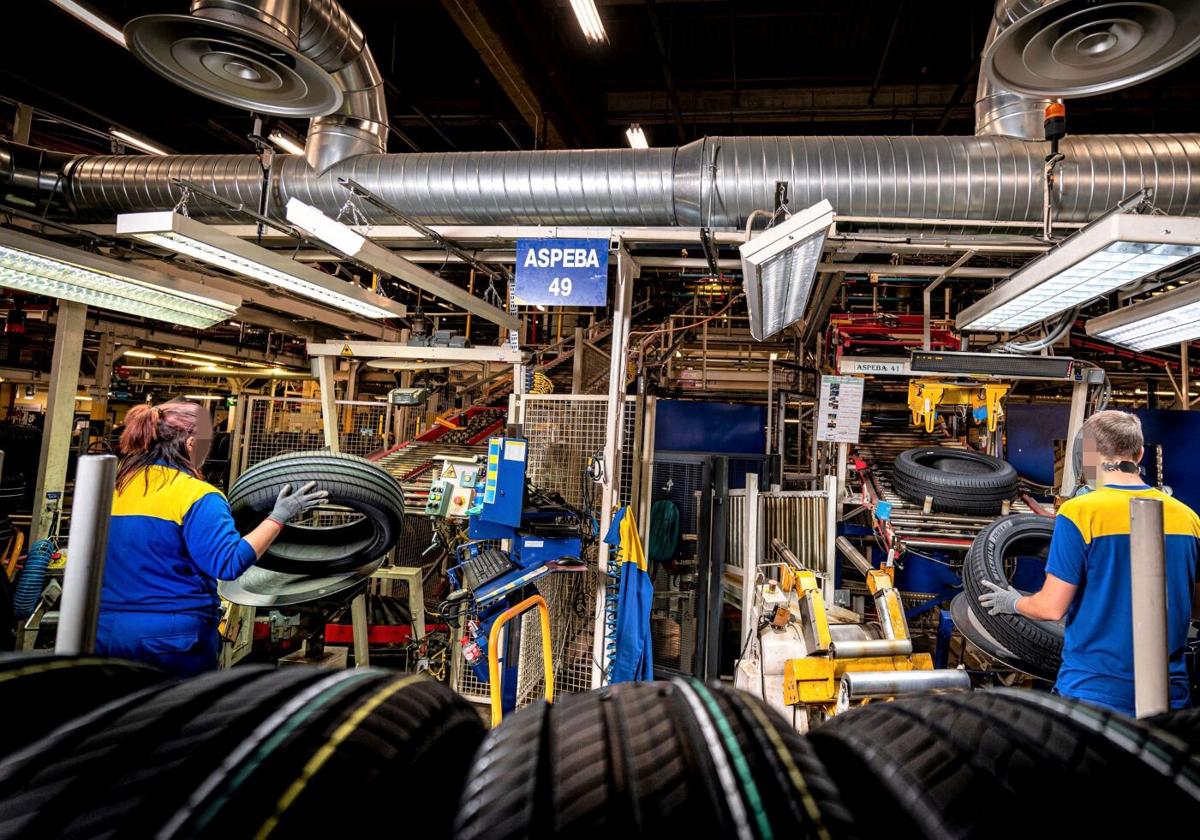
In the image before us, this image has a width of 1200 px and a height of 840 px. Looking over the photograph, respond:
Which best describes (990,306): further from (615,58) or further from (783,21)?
(615,58)

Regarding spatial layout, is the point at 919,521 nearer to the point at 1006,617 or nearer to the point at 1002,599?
the point at 1006,617

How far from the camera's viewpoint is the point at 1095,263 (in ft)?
9.47

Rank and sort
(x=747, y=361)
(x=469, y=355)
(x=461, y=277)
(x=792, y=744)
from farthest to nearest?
(x=461, y=277), (x=747, y=361), (x=469, y=355), (x=792, y=744)

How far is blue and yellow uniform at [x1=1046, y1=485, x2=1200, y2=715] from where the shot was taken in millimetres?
2063

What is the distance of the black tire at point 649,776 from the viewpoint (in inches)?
22.7

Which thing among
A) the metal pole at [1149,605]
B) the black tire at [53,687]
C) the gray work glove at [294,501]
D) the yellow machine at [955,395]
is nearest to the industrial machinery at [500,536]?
the gray work glove at [294,501]

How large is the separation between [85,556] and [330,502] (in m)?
1.91

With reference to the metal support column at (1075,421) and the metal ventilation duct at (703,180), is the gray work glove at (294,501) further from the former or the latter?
the metal support column at (1075,421)

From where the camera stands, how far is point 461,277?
10539mm

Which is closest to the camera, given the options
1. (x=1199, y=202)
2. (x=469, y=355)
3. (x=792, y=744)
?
(x=792, y=744)

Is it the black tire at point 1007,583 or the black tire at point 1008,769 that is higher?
the black tire at point 1008,769

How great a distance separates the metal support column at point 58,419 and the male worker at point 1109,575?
7.04 m

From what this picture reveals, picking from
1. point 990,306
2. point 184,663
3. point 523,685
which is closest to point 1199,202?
point 990,306

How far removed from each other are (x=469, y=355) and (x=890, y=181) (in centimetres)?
338
